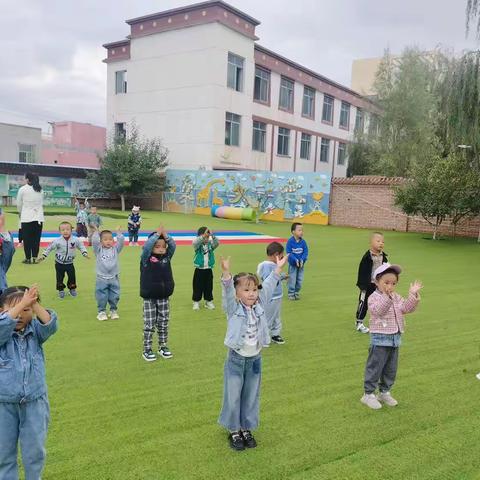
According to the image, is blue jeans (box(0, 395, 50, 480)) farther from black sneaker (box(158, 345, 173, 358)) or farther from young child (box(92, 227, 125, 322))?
young child (box(92, 227, 125, 322))

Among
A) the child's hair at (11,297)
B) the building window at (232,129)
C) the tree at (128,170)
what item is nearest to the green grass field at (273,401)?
Result: the child's hair at (11,297)

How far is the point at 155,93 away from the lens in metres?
35.6

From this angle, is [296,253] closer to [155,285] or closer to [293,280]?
[293,280]

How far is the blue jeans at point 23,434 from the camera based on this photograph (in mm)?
2984

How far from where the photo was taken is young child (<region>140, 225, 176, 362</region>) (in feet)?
18.4

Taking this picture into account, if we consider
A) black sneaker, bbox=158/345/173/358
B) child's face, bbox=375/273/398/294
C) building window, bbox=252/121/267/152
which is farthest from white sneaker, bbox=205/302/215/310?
building window, bbox=252/121/267/152

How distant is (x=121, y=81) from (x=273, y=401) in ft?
124

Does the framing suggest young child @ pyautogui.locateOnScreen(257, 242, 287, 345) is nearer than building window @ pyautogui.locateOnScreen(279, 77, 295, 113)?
Yes

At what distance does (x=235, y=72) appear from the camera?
113ft

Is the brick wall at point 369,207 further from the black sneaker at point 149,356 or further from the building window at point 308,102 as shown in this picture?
the black sneaker at point 149,356

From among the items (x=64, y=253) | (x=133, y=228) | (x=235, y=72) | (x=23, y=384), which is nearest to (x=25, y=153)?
(x=235, y=72)

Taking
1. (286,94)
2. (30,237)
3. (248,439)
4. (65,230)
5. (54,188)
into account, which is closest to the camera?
(248,439)

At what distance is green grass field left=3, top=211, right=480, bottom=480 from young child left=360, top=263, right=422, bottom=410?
27 centimetres

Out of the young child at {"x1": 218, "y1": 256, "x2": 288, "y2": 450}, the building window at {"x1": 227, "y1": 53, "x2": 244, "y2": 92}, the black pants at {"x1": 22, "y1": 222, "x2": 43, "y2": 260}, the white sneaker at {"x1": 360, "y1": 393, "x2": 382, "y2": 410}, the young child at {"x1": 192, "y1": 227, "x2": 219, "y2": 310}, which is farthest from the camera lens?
the building window at {"x1": 227, "y1": 53, "x2": 244, "y2": 92}
